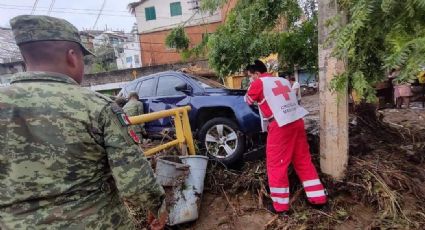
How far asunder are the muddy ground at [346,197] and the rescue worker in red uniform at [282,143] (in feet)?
0.66

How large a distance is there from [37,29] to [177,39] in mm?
4257

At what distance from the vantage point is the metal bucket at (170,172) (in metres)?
3.64

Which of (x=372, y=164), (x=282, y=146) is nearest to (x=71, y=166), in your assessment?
(x=282, y=146)

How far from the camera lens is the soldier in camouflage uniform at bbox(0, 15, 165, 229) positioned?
1642 mm

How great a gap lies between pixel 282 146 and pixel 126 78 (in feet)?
68.6

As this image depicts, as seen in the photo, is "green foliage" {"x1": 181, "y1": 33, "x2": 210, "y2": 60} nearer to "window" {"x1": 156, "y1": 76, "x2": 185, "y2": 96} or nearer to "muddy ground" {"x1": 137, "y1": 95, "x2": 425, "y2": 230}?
"window" {"x1": 156, "y1": 76, "x2": 185, "y2": 96}

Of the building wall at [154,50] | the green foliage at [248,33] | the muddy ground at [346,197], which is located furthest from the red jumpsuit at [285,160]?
the building wall at [154,50]

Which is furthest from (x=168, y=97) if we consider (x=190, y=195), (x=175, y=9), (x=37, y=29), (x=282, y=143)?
(x=175, y=9)

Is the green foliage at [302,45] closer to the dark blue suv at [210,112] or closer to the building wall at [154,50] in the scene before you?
the dark blue suv at [210,112]

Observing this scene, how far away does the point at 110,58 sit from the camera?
37.4 m

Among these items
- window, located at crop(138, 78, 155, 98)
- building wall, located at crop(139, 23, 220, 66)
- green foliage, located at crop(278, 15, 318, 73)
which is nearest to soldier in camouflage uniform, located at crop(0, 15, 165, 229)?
green foliage, located at crop(278, 15, 318, 73)

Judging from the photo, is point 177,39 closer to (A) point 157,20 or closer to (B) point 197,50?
(B) point 197,50

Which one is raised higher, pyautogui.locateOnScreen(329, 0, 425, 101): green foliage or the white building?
the white building

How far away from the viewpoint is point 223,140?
5004 millimetres
